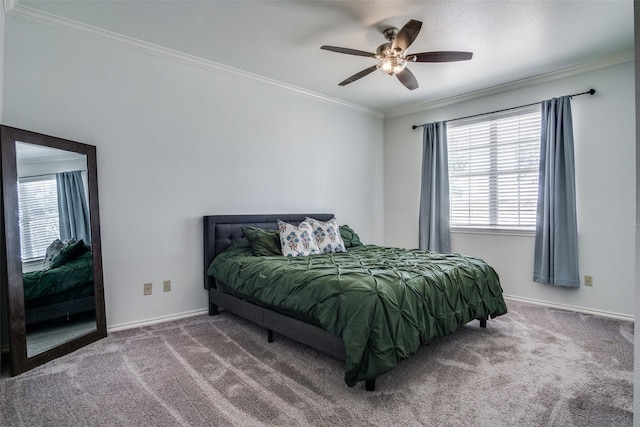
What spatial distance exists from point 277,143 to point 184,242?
1651 millimetres

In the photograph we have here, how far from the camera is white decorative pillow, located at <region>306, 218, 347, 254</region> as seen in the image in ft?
12.4

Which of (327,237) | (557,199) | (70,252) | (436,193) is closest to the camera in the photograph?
(70,252)

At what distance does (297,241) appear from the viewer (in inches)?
139

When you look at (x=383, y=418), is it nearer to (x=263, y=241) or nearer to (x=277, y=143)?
(x=263, y=241)

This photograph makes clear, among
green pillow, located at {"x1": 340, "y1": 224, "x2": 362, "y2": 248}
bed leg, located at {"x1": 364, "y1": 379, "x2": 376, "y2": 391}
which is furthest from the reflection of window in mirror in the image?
green pillow, located at {"x1": 340, "y1": 224, "x2": 362, "y2": 248}

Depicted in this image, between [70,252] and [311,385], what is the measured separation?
2.16 m

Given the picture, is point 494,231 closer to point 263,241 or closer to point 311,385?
point 263,241

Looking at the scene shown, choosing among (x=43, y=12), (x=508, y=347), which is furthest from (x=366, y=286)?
(x=43, y=12)

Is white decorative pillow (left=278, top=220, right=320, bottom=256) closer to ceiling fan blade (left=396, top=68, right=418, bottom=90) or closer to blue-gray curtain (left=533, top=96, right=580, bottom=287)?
ceiling fan blade (left=396, top=68, right=418, bottom=90)

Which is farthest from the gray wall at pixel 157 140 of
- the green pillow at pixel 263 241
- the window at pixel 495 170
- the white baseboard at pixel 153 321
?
the window at pixel 495 170

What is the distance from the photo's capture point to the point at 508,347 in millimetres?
2664

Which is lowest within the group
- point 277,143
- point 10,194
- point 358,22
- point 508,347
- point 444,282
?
point 508,347

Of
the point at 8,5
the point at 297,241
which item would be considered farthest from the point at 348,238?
the point at 8,5

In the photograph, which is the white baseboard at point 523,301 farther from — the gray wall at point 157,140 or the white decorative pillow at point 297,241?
the white decorative pillow at point 297,241
